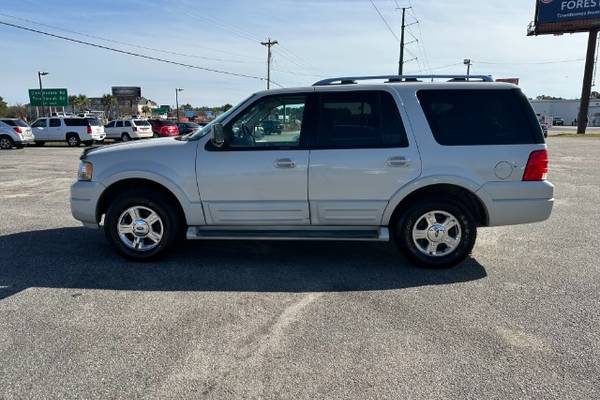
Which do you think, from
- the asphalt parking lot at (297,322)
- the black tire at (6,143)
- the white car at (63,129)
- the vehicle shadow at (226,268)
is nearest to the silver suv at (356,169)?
the vehicle shadow at (226,268)

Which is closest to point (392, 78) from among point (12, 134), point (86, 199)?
point (86, 199)

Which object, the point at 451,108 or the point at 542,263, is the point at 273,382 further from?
the point at 542,263

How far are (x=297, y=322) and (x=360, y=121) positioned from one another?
2.22 meters

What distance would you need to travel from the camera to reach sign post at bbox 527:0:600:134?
4003 centimetres

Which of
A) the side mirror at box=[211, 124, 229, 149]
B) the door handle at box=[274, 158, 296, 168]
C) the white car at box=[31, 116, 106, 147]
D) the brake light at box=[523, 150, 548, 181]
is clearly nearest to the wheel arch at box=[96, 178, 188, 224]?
the side mirror at box=[211, 124, 229, 149]

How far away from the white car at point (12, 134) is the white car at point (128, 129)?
727 cm

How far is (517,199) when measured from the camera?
4543mm

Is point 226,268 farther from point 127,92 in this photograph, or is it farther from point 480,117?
point 127,92

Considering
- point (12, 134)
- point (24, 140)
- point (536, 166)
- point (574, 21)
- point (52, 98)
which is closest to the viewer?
point (536, 166)

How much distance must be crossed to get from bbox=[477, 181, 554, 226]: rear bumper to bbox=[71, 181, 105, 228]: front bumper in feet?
13.5

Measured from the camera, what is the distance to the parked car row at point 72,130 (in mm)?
23172

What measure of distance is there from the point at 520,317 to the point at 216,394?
2526mm

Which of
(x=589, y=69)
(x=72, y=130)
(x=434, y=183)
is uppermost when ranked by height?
(x=589, y=69)

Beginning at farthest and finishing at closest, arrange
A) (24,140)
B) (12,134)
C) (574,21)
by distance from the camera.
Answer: (574,21), (24,140), (12,134)
